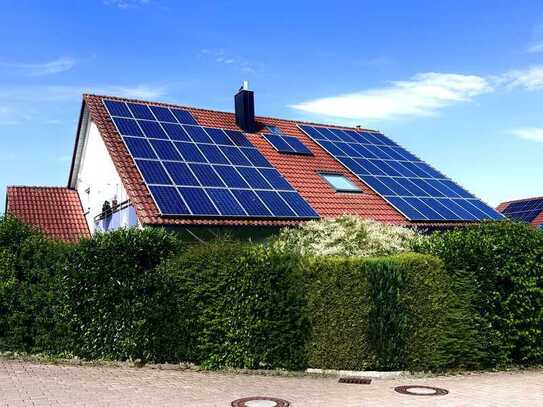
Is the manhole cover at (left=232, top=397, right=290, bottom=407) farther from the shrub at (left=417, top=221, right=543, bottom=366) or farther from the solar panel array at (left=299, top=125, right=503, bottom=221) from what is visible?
the solar panel array at (left=299, top=125, right=503, bottom=221)

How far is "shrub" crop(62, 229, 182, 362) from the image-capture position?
12.1 meters

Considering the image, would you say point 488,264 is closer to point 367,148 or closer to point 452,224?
point 452,224

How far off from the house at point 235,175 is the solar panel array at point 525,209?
18153 mm

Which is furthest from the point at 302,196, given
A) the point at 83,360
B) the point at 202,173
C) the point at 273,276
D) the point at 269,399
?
the point at 269,399

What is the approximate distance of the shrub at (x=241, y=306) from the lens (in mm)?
11562

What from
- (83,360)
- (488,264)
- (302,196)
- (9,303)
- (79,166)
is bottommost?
(83,360)

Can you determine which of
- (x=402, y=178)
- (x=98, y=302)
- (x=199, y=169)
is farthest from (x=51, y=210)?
(x=402, y=178)

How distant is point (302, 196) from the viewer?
64.1ft

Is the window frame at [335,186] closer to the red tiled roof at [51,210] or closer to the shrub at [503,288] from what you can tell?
the shrub at [503,288]

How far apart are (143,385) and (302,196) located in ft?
35.3

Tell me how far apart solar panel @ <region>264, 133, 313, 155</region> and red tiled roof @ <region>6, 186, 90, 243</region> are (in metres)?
8.29

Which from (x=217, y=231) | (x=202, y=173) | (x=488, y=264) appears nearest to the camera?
(x=488, y=264)

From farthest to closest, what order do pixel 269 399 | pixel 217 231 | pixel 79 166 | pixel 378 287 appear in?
pixel 79 166 < pixel 217 231 < pixel 378 287 < pixel 269 399

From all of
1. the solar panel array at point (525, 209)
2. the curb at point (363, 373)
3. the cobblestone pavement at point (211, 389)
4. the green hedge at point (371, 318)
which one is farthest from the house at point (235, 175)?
the solar panel array at point (525, 209)
